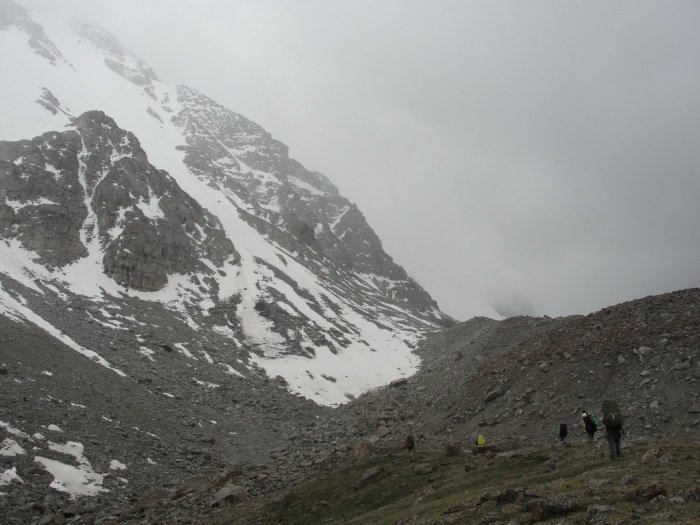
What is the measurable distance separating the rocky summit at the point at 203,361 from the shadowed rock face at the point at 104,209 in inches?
17.2

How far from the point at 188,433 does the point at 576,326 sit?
37.1 metres

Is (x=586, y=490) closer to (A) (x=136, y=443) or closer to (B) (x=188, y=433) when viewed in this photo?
(A) (x=136, y=443)

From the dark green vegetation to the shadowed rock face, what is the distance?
234 ft

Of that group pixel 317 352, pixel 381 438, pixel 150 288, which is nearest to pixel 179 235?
pixel 150 288

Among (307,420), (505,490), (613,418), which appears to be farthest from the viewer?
(307,420)

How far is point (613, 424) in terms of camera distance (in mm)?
18844

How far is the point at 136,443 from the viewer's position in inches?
1489

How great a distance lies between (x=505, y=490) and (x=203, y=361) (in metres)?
58.0

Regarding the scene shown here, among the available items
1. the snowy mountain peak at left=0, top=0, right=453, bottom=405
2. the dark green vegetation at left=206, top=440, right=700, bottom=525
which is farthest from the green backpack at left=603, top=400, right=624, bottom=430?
the snowy mountain peak at left=0, top=0, right=453, bottom=405

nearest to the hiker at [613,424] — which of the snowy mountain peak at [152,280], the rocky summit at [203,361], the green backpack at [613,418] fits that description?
the green backpack at [613,418]

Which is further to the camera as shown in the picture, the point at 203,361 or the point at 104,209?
the point at 104,209

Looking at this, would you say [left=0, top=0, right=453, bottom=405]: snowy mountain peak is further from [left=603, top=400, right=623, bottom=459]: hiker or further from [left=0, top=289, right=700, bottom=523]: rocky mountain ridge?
[left=603, top=400, right=623, bottom=459]: hiker

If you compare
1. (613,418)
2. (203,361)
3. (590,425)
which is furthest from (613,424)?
(203,361)

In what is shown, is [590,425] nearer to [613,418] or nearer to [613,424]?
[613,424]
